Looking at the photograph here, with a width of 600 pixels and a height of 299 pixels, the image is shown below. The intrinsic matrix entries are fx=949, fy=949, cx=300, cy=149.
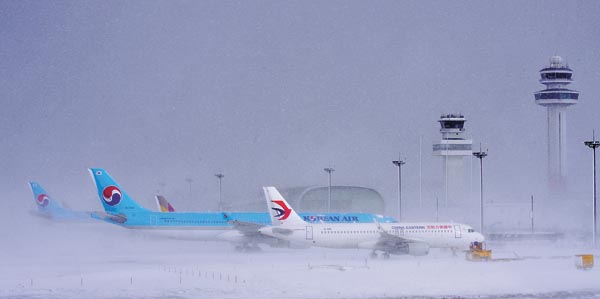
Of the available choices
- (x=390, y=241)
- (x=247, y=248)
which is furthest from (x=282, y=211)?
(x=390, y=241)

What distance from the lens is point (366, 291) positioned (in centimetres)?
6247

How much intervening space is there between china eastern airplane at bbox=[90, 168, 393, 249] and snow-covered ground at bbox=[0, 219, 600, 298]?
1985 mm

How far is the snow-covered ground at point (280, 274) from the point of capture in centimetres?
6172

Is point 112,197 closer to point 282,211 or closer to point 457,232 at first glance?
point 282,211

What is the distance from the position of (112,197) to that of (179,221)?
7.63 meters

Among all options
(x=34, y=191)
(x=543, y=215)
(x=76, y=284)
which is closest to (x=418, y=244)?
(x=76, y=284)

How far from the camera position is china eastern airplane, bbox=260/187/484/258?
88188 millimetres

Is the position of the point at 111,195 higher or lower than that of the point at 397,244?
higher

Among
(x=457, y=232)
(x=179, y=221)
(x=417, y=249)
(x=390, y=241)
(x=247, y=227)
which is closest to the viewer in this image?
(x=417, y=249)

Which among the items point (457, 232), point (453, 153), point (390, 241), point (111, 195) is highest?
point (453, 153)

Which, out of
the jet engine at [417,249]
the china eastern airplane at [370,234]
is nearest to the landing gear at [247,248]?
the china eastern airplane at [370,234]

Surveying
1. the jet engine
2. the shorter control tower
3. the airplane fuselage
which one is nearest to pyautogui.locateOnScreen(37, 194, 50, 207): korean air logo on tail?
the airplane fuselage

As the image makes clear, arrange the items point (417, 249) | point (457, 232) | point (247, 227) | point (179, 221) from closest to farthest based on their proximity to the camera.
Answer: point (417, 249) → point (457, 232) → point (247, 227) → point (179, 221)

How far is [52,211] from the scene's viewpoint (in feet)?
388
